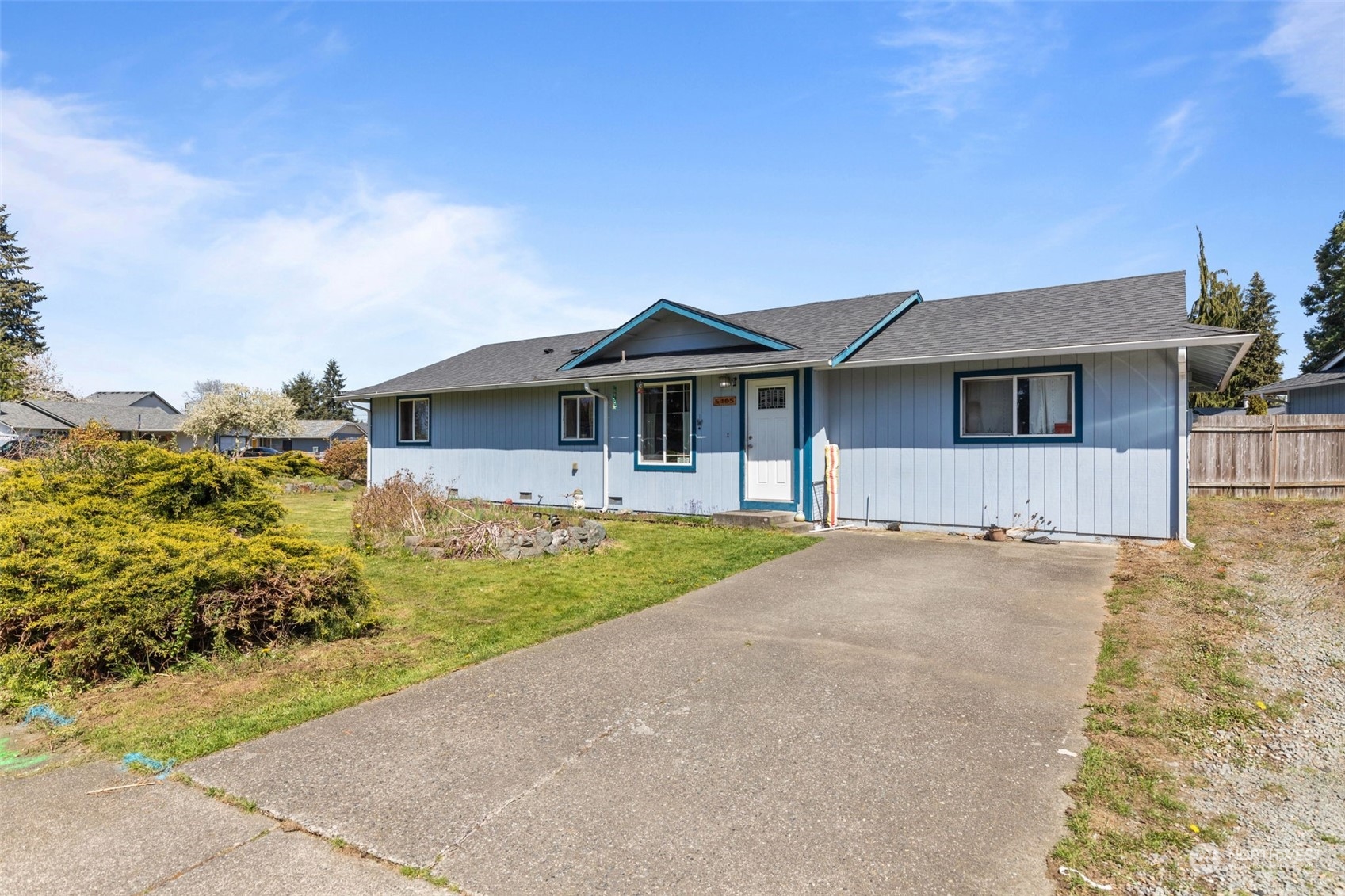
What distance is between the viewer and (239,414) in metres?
42.8

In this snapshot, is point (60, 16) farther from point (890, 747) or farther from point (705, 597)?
point (890, 747)

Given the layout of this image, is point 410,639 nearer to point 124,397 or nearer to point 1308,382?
point 1308,382

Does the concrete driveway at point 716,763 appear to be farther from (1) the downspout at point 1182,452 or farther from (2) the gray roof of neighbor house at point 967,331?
(2) the gray roof of neighbor house at point 967,331

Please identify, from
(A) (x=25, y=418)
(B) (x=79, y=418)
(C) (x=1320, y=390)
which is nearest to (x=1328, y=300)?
(C) (x=1320, y=390)

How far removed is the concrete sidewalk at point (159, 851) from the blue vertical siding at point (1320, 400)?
91.4ft

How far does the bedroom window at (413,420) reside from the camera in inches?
709

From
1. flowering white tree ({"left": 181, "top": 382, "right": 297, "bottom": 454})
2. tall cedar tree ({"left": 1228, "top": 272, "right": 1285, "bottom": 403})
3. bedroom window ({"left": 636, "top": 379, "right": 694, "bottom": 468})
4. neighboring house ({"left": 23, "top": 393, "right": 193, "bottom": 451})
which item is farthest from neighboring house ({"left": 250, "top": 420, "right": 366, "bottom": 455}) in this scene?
tall cedar tree ({"left": 1228, "top": 272, "right": 1285, "bottom": 403})

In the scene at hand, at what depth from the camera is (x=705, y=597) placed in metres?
7.10

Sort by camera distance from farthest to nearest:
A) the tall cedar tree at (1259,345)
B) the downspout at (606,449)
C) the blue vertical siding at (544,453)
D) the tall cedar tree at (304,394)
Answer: the tall cedar tree at (304,394) → the tall cedar tree at (1259,345) → the downspout at (606,449) → the blue vertical siding at (544,453)

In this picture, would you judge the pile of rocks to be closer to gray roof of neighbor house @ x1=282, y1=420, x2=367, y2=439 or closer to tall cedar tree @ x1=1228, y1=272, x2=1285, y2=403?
tall cedar tree @ x1=1228, y1=272, x2=1285, y2=403

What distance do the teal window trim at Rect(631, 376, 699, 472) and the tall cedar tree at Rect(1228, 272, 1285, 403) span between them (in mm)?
23624

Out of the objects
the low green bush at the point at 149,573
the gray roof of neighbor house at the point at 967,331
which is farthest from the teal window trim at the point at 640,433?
the low green bush at the point at 149,573

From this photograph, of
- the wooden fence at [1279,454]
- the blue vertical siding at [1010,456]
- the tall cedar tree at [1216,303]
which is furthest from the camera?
the tall cedar tree at [1216,303]

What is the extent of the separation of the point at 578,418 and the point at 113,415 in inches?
1850
